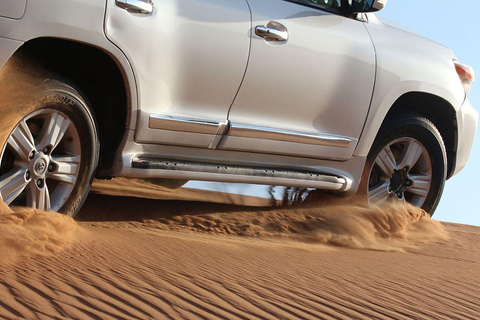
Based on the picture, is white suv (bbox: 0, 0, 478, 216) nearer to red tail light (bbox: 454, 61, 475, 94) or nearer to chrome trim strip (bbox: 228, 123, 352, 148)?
chrome trim strip (bbox: 228, 123, 352, 148)

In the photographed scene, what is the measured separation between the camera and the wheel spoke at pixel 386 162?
18.5ft

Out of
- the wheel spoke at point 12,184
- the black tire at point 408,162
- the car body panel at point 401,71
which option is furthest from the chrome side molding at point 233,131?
the wheel spoke at point 12,184

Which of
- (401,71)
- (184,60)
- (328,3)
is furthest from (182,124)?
(401,71)

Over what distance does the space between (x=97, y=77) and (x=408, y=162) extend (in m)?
2.77

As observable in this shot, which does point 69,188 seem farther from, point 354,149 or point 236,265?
point 354,149

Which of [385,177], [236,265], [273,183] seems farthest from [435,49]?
[236,265]

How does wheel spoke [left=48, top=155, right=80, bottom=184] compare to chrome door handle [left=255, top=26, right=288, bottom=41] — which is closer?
wheel spoke [left=48, top=155, right=80, bottom=184]

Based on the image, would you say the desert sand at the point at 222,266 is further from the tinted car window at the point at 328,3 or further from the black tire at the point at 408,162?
the tinted car window at the point at 328,3

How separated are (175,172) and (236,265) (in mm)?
827

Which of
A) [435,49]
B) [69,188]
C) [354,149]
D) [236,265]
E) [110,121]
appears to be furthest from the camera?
[435,49]

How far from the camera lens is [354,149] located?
523cm

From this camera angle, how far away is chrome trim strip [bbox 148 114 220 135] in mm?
4086

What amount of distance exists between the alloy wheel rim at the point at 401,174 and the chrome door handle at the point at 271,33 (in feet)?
5.09

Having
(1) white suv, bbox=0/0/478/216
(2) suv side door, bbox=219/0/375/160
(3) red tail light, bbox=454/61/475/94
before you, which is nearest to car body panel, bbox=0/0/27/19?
(1) white suv, bbox=0/0/478/216
